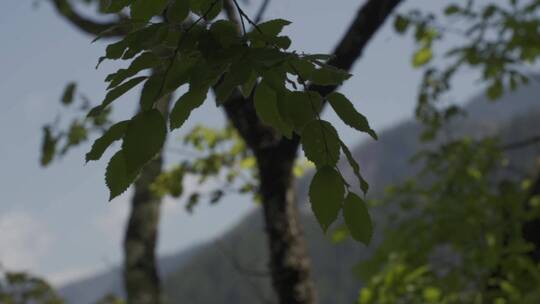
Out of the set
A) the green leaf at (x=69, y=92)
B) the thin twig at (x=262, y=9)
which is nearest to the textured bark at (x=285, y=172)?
the thin twig at (x=262, y=9)

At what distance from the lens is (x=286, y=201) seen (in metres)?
3.72

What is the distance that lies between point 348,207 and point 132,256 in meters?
5.35

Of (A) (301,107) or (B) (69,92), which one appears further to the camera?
(B) (69,92)

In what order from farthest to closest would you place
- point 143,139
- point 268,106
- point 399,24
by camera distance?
1. point 399,24
2. point 268,106
3. point 143,139

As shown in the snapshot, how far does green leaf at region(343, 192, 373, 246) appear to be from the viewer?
4.11 feet

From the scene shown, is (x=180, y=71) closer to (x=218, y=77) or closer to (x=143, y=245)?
(x=218, y=77)

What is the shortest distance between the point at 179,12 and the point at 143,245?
5385 millimetres

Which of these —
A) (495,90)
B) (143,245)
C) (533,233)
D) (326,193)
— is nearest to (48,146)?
(143,245)

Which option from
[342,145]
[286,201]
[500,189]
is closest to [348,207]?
[342,145]

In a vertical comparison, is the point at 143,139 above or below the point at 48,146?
below

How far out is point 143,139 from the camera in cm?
117

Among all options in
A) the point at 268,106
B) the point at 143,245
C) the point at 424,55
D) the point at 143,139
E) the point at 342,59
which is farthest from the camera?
the point at 424,55

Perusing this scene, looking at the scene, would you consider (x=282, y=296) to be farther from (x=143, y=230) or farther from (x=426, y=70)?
(x=426, y=70)

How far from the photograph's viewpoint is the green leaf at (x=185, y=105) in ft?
4.30
